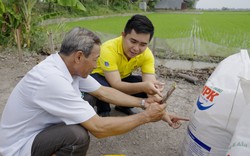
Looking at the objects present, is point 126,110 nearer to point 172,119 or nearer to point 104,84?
point 104,84

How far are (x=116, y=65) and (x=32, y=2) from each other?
12.5 feet

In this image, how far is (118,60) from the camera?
7.34 ft

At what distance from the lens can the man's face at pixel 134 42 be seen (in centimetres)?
200

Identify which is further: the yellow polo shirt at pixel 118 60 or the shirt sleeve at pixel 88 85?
the yellow polo shirt at pixel 118 60

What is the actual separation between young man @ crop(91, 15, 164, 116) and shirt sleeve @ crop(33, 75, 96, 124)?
0.76 metres

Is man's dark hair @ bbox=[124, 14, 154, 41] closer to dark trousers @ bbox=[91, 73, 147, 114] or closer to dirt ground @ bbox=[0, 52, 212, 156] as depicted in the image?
dark trousers @ bbox=[91, 73, 147, 114]

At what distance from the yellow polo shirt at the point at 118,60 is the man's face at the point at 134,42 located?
0.38 feet

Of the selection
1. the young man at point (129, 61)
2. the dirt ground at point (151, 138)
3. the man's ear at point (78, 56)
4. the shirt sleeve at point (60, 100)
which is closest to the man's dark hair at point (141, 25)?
the young man at point (129, 61)

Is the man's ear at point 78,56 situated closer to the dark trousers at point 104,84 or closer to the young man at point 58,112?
the young man at point 58,112

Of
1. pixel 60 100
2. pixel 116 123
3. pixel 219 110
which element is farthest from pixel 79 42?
pixel 219 110

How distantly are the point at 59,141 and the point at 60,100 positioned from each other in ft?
0.91

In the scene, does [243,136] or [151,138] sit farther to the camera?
[151,138]

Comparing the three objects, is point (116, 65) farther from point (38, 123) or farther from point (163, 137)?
point (38, 123)

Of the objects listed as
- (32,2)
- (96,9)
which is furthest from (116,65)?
(96,9)
